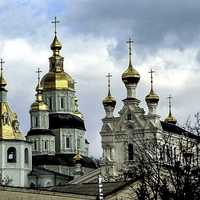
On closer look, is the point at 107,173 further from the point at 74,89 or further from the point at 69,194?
the point at 69,194

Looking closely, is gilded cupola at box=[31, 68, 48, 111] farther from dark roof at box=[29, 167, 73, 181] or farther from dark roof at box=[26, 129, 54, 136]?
dark roof at box=[29, 167, 73, 181]

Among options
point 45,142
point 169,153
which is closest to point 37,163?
point 45,142

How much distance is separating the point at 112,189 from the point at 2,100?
134 ft

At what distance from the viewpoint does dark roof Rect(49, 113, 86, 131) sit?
99.8 metres

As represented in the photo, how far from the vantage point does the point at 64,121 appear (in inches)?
3947

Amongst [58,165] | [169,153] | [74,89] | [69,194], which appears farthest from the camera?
[74,89]

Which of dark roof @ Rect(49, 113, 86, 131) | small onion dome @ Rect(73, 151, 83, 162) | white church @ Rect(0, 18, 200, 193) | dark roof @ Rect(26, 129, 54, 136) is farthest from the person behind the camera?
dark roof @ Rect(49, 113, 86, 131)

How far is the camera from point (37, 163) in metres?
95.8

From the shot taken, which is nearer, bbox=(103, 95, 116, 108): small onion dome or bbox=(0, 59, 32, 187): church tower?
bbox=(0, 59, 32, 187): church tower

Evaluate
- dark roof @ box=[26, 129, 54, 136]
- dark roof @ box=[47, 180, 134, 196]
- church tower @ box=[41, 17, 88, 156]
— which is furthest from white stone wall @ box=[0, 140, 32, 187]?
dark roof @ box=[47, 180, 134, 196]

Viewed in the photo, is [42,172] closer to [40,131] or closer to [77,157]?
[77,157]

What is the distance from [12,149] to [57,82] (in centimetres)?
1471

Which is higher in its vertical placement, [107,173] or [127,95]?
[127,95]

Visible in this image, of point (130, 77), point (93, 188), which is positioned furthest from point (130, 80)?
point (93, 188)
